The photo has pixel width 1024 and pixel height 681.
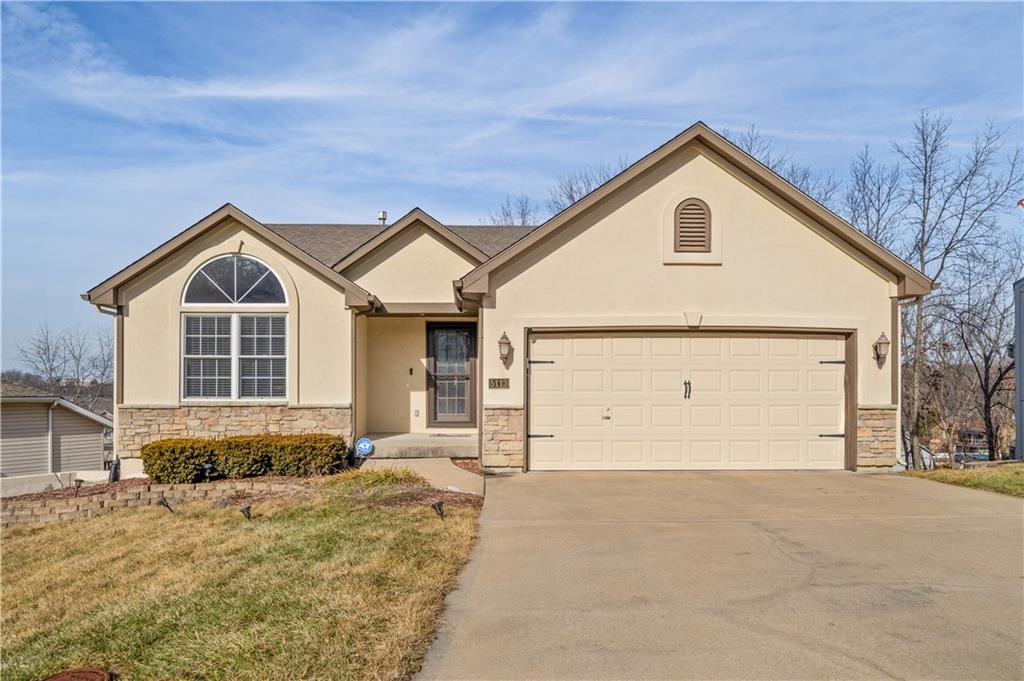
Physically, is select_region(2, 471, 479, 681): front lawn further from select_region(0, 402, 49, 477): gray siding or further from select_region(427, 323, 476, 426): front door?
select_region(0, 402, 49, 477): gray siding

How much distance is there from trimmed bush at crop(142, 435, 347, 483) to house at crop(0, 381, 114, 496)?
8324mm

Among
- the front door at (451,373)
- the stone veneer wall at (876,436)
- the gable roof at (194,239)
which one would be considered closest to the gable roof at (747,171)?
the stone veneer wall at (876,436)

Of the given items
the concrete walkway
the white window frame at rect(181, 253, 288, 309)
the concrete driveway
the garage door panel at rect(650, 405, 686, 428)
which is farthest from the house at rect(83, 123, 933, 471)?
the white window frame at rect(181, 253, 288, 309)

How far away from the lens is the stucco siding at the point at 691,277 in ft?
41.0

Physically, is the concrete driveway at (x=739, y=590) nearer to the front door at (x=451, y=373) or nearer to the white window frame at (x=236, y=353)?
the white window frame at (x=236, y=353)

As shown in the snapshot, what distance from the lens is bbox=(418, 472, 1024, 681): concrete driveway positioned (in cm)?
470

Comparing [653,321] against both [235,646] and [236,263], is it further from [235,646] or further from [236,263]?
[235,646]

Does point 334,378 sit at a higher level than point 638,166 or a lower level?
lower

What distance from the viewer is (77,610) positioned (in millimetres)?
A: 6949

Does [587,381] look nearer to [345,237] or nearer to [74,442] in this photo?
[345,237]

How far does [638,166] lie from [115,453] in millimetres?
10694

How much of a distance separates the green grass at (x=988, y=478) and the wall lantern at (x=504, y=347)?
700 cm

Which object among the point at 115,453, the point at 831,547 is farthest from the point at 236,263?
the point at 831,547

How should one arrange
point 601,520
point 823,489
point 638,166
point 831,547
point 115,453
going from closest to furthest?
point 831,547 → point 601,520 → point 823,489 → point 638,166 → point 115,453
